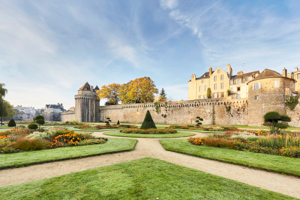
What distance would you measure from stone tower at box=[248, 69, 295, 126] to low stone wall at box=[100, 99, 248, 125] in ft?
5.72

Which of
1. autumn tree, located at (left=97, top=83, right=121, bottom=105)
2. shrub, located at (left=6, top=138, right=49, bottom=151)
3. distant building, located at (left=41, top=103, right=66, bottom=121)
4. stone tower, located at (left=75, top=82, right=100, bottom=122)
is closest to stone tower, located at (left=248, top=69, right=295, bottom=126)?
shrub, located at (left=6, top=138, right=49, bottom=151)

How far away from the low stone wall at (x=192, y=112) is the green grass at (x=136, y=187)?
2861 centimetres

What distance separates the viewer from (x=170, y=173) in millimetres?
4684

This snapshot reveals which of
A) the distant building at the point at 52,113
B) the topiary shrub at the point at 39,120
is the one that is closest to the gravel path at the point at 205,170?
the topiary shrub at the point at 39,120

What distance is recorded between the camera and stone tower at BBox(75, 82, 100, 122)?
48.4 m

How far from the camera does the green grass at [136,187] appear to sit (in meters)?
3.32

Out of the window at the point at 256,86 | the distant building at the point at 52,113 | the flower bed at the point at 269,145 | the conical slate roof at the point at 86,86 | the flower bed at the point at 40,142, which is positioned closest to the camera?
the flower bed at the point at 269,145

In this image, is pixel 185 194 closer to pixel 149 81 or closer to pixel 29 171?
pixel 29 171

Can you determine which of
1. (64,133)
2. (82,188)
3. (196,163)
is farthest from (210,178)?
(64,133)

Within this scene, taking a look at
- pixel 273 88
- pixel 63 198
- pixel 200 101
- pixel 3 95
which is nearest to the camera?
pixel 63 198

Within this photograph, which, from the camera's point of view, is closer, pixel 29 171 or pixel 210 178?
pixel 210 178

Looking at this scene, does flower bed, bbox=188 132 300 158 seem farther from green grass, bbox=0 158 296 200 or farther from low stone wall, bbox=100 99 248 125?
low stone wall, bbox=100 99 248 125

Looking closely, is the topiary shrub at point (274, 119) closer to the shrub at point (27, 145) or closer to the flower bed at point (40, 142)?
the flower bed at point (40, 142)

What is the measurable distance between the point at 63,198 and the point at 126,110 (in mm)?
42025
